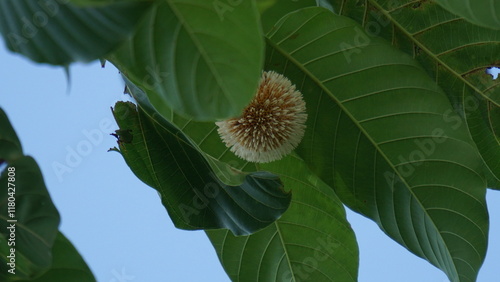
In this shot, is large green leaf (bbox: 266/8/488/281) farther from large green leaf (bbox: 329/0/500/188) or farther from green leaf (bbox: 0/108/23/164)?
green leaf (bbox: 0/108/23/164)

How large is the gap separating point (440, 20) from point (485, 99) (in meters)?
0.14

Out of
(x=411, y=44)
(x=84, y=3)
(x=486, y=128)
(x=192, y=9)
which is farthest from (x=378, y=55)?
(x=84, y=3)

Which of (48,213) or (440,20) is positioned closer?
(48,213)

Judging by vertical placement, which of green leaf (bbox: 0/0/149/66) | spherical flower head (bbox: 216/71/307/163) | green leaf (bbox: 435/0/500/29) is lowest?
green leaf (bbox: 0/0/149/66)

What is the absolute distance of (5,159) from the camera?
56 cm

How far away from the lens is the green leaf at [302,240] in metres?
0.94

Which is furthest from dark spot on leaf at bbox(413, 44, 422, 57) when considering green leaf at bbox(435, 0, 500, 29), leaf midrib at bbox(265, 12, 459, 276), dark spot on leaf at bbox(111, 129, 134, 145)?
dark spot on leaf at bbox(111, 129, 134, 145)

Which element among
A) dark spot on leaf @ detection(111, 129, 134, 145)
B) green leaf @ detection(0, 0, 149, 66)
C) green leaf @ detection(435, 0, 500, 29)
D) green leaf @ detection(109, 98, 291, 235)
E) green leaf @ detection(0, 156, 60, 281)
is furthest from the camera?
dark spot on leaf @ detection(111, 129, 134, 145)

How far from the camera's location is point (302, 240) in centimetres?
95

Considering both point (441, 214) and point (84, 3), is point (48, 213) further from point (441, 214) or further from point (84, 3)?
point (441, 214)

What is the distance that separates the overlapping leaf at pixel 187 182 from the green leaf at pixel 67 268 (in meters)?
0.22

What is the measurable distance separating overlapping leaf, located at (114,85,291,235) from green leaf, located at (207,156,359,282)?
5.2 inches

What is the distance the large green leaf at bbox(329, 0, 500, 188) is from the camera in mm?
918

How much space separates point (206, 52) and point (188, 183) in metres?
0.39
